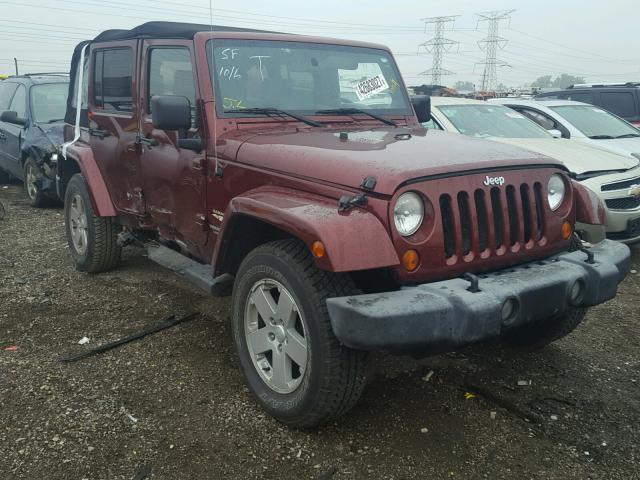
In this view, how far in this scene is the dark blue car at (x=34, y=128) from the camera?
7863 mm

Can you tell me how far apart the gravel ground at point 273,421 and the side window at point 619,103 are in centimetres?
795

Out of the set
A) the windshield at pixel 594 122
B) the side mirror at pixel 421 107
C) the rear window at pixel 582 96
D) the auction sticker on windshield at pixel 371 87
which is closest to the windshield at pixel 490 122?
the windshield at pixel 594 122

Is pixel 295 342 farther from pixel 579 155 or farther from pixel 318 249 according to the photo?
pixel 579 155

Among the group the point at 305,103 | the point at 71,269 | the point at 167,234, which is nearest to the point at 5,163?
the point at 71,269

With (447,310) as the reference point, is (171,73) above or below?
above

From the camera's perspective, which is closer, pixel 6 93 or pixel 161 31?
pixel 161 31

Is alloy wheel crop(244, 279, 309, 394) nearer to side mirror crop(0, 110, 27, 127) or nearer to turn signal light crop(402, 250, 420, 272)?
turn signal light crop(402, 250, 420, 272)

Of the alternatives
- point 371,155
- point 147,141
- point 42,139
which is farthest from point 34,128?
point 371,155

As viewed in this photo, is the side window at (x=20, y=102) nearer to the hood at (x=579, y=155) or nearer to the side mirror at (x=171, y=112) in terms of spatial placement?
the side mirror at (x=171, y=112)

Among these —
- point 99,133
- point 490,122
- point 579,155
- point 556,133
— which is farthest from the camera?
point 556,133

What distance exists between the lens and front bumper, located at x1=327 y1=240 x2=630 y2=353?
2.40 meters

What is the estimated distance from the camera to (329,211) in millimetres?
2648

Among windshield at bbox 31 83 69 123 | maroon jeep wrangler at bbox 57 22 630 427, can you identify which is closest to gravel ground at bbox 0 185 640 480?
maroon jeep wrangler at bbox 57 22 630 427

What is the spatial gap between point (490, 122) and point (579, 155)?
121 centimetres
